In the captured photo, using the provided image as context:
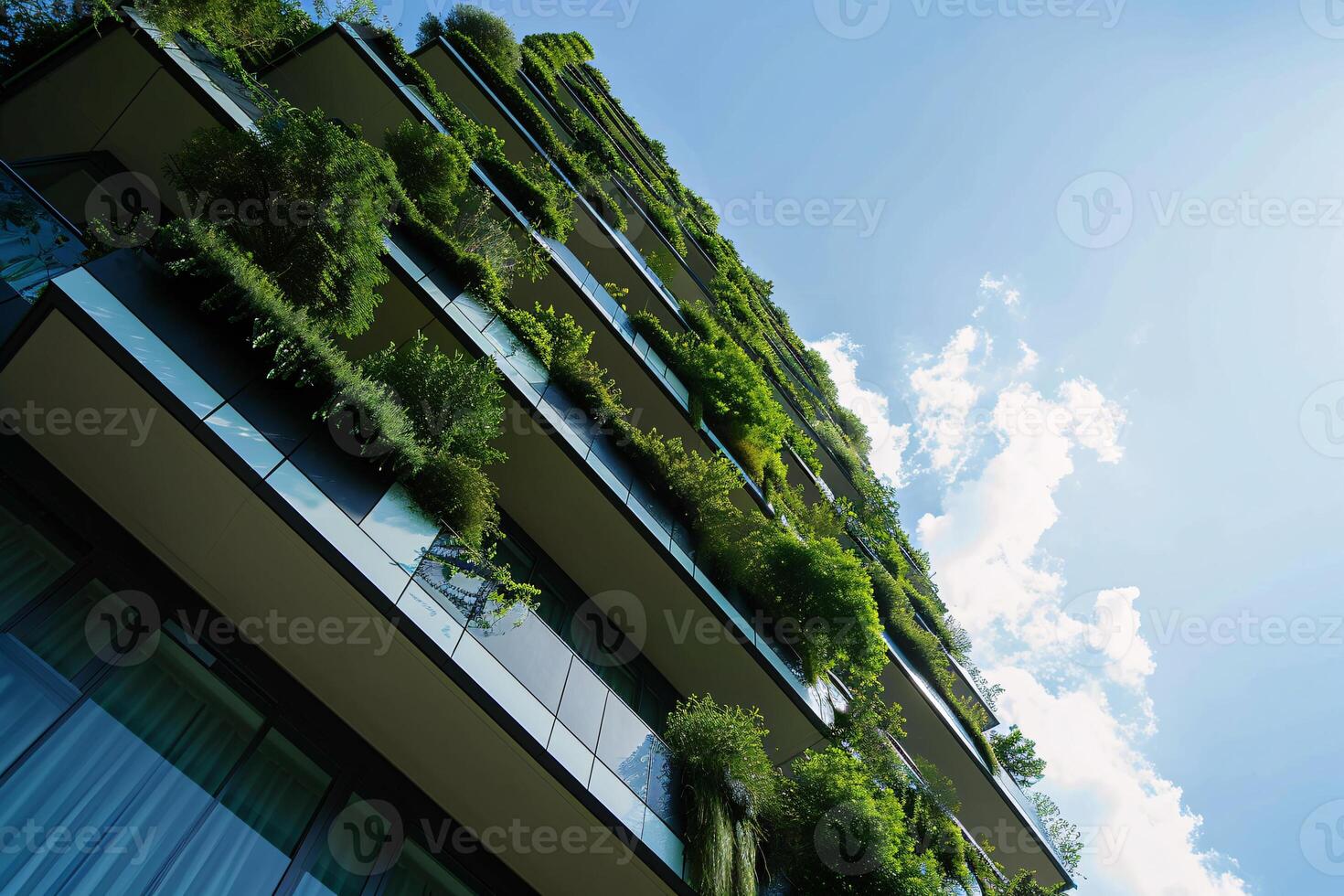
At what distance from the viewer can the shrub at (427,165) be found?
10.0m

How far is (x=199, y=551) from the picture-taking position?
585cm

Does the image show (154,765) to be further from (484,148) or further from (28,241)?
(484,148)

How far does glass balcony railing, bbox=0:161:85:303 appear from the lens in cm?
580

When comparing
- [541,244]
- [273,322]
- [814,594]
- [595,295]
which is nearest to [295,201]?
[273,322]

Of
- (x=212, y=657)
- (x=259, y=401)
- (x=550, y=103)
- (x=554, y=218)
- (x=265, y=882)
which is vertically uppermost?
(x=550, y=103)

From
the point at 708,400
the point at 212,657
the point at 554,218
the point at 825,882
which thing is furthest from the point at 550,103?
the point at 825,882

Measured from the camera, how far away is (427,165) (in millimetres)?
10195

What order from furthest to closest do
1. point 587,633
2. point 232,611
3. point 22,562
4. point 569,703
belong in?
point 587,633 < point 569,703 < point 232,611 < point 22,562

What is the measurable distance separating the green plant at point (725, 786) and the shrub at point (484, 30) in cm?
1769

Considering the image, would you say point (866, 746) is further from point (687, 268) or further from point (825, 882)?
point (687, 268)

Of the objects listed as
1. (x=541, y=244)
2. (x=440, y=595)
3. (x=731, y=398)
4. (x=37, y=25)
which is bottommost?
(x=440, y=595)

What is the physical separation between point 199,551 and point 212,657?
0.89 metres

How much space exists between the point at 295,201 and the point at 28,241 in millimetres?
2135

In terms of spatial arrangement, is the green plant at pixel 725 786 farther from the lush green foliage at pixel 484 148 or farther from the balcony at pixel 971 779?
the lush green foliage at pixel 484 148
